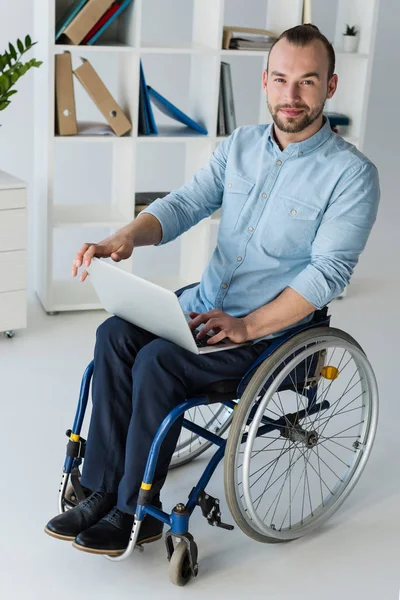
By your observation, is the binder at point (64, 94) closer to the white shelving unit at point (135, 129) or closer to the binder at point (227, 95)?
the white shelving unit at point (135, 129)

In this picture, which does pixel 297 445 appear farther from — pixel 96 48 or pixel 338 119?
pixel 338 119

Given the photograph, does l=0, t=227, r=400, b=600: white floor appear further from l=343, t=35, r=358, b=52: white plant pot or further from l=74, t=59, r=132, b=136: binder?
l=343, t=35, r=358, b=52: white plant pot

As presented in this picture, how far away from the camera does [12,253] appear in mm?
3426

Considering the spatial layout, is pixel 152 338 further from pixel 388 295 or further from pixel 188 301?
pixel 388 295

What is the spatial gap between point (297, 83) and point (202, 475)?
98 cm

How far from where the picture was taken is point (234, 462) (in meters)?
2.14

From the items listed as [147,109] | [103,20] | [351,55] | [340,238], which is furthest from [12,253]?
[351,55]

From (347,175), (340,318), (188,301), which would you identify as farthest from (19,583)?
(340,318)

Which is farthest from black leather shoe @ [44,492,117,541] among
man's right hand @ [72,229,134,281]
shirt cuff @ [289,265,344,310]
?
shirt cuff @ [289,265,344,310]

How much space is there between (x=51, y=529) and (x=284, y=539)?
1.94 feet

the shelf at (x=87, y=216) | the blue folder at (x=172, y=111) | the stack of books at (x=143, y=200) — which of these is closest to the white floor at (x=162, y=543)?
the shelf at (x=87, y=216)

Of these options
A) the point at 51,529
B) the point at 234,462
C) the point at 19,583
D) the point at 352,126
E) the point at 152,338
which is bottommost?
the point at 19,583

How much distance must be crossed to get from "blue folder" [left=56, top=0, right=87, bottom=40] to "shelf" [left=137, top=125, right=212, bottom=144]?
0.52 meters

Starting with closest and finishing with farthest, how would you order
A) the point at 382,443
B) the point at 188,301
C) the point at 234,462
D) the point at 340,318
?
the point at 234,462, the point at 188,301, the point at 382,443, the point at 340,318
